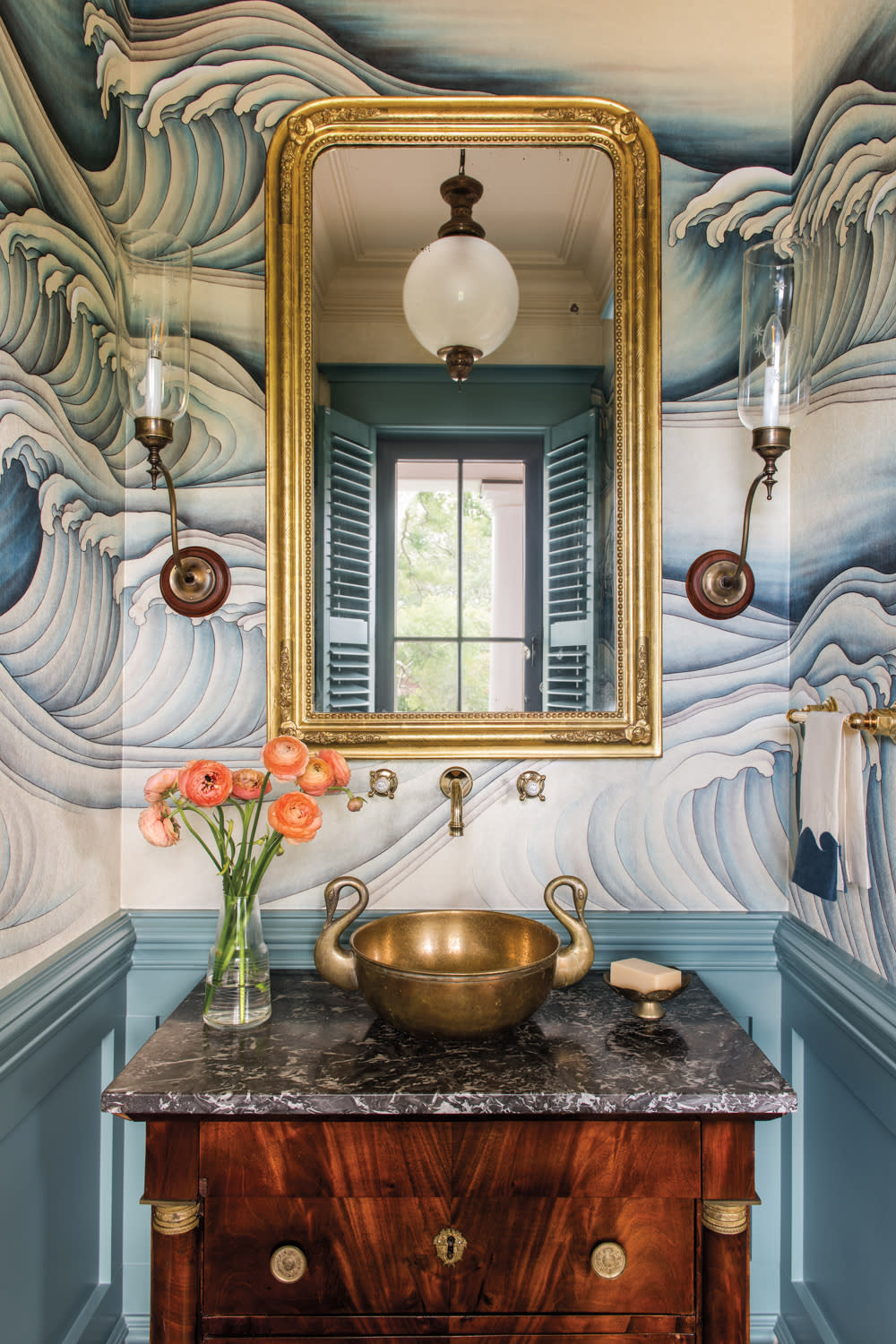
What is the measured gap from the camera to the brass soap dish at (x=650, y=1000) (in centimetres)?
135

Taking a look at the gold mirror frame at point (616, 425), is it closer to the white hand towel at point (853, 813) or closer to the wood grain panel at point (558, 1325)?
the white hand towel at point (853, 813)

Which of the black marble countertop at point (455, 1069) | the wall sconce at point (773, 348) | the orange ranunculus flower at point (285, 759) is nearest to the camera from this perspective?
the black marble countertop at point (455, 1069)

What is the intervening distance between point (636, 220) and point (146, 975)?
5.45 feet

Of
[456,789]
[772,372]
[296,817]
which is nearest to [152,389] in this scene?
[296,817]

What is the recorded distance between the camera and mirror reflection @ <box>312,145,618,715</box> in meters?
1.61

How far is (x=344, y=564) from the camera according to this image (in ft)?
5.36

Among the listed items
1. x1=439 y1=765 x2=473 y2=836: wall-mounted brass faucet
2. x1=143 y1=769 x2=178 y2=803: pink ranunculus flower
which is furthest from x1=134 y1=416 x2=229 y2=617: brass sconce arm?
x1=439 y1=765 x2=473 y2=836: wall-mounted brass faucet

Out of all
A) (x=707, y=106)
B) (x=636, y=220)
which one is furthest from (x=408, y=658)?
(x=707, y=106)

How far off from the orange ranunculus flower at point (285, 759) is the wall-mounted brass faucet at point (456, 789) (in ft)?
1.12

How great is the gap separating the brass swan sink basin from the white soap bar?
9cm

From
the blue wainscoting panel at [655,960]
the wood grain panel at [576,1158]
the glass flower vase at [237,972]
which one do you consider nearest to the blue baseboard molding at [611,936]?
the blue wainscoting panel at [655,960]

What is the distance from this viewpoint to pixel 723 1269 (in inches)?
44.9

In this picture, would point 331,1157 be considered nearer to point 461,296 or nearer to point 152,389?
point 152,389

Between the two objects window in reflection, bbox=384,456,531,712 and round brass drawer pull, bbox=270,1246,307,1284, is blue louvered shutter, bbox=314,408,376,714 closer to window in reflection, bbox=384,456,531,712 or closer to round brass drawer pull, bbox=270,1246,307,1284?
window in reflection, bbox=384,456,531,712
